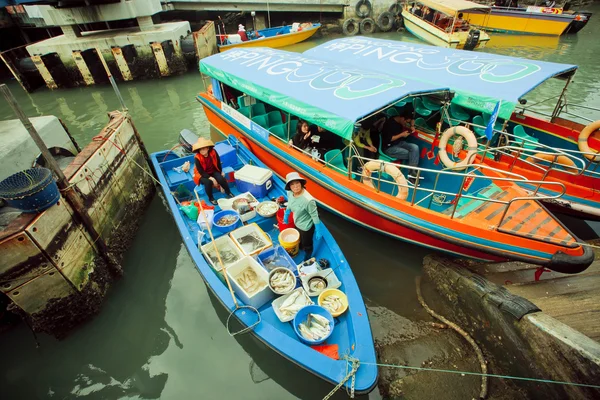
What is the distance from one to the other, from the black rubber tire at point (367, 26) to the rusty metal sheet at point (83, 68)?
20.0 metres

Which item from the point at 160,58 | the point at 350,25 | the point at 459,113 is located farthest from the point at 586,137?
the point at 350,25

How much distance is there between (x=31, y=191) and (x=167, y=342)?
2.99 m

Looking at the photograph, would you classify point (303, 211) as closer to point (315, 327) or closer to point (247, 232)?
point (247, 232)

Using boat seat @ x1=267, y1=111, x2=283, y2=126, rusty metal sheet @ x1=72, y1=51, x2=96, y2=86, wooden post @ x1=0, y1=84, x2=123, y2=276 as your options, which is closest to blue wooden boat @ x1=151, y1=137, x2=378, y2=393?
wooden post @ x1=0, y1=84, x2=123, y2=276

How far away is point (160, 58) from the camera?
16.1 m

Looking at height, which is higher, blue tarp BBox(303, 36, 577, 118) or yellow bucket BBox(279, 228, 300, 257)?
blue tarp BBox(303, 36, 577, 118)

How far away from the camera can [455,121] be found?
25.7 ft

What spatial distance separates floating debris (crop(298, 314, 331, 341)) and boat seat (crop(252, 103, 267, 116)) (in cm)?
668

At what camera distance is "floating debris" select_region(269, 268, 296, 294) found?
14.2 feet

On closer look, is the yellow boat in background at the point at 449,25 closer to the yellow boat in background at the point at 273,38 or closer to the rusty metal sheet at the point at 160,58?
the yellow boat in background at the point at 273,38

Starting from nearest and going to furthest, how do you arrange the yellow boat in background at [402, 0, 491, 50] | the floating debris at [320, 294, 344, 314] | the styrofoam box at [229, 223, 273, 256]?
the floating debris at [320, 294, 344, 314]
the styrofoam box at [229, 223, 273, 256]
the yellow boat in background at [402, 0, 491, 50]

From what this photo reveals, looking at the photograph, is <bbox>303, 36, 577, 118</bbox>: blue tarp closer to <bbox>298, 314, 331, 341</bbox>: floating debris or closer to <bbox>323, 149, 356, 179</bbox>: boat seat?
<bbox>323, 149, 356, 179</bbox>: boat seat

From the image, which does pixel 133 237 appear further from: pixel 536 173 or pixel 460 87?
pixel 536 173

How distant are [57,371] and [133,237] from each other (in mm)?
2715
